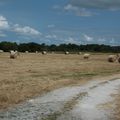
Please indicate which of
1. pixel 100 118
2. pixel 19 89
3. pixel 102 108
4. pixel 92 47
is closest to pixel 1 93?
pixel 19 89

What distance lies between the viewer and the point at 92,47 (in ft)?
554

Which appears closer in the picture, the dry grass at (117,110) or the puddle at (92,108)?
the puddle at (92,108)

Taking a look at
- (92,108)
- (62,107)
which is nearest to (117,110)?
(92,108)

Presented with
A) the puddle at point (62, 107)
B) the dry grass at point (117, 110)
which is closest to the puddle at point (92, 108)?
the puddle at point (62, 107)

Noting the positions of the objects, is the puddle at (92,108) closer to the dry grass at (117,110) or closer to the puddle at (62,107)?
the puddle at (62,107)

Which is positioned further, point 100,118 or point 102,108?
point 102,108

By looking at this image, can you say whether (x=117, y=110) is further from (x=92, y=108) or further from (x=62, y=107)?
(x=62, y=107)

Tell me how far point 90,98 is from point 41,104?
9.81 feet

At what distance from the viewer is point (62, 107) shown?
16875 millimetres

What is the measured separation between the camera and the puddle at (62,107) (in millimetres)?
14953

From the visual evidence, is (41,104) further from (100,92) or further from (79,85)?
(79,85)

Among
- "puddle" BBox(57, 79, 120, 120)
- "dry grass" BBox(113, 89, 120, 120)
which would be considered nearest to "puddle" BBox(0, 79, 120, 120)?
"puddle" BBox(57, 79, 120, 120)

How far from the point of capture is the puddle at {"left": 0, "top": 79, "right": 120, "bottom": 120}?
49.1 ft

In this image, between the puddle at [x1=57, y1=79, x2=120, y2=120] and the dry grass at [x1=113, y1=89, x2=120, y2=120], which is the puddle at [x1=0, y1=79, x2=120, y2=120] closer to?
the puddle at [x1=57, y1=79, x2=120, y2=120]
